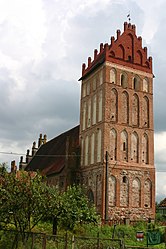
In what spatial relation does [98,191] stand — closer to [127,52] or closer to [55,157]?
[55,157]

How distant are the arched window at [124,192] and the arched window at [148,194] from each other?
2153mm

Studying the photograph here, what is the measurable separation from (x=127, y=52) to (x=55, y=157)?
16.2m

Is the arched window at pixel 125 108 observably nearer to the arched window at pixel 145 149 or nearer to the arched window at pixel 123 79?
the arched window at pixel 123 79

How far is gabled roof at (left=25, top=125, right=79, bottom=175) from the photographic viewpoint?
133 ft

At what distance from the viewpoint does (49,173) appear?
41.2 metres

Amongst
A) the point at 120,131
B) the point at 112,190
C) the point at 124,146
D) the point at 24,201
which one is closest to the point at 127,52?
the point at 120,131

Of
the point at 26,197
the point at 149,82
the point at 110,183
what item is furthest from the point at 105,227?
the point at 149,82

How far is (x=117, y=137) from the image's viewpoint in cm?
3494

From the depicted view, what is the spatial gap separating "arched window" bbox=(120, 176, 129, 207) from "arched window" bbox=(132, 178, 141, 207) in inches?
28.1

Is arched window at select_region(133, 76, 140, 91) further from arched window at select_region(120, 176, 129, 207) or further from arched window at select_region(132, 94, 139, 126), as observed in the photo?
arched window at select_region(120, 176, 129, 207)

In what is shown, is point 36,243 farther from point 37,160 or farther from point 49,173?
point 37,160

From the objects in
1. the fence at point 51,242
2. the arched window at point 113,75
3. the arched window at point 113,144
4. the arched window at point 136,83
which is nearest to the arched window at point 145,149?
the arched window at point 113,144

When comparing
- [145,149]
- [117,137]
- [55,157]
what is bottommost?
[55,157]

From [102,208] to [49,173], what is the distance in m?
10.9
